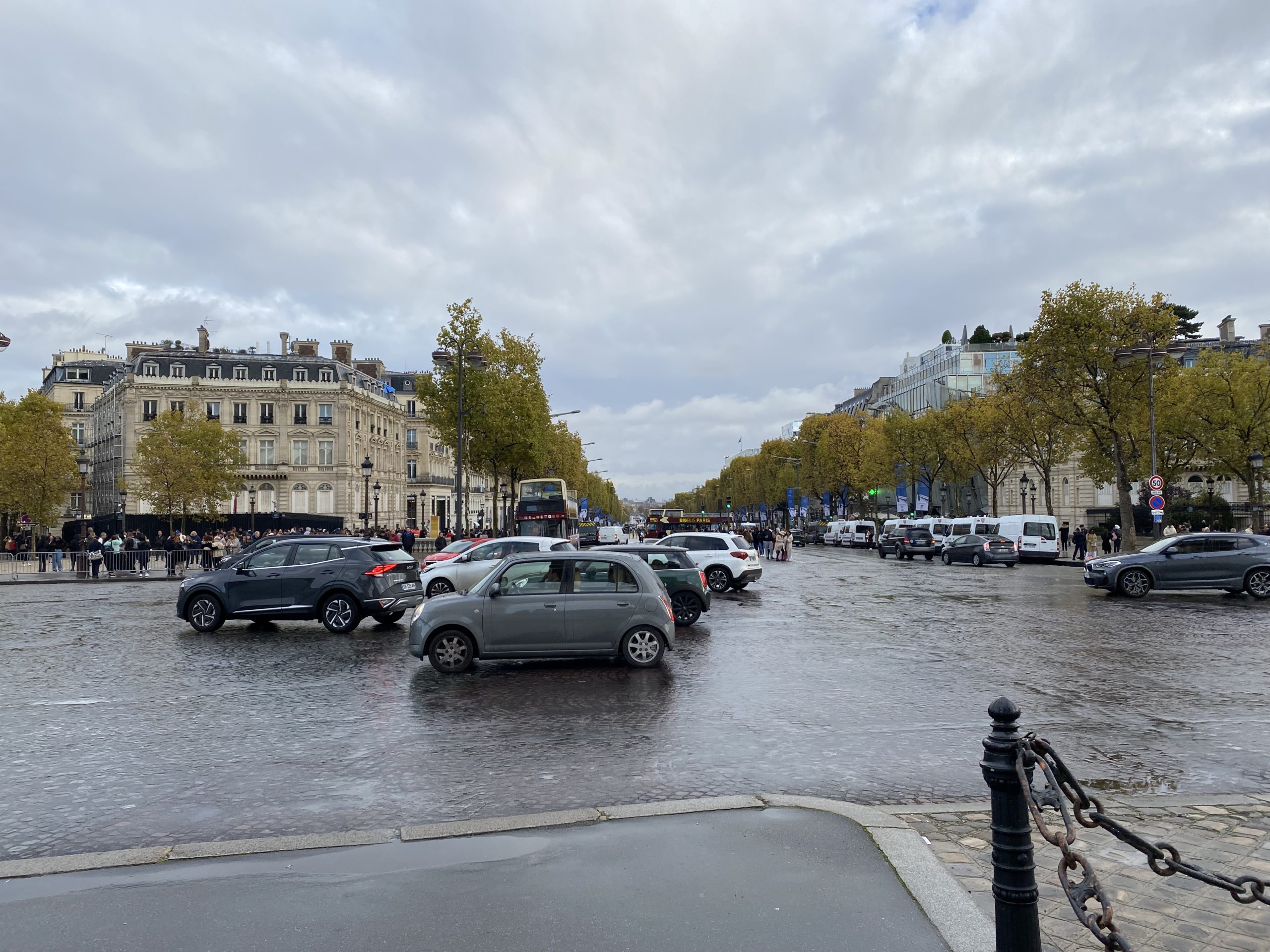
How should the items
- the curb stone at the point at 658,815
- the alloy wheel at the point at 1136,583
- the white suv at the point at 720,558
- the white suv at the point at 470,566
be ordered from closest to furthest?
the curb stone at the point at 658,815 → the white suv at the point at 470,566 → the alloy wheel at the point at 1136,583 → the white suv at the point at 720,558

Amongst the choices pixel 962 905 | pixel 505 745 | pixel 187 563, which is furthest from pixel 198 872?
pixel 187 563

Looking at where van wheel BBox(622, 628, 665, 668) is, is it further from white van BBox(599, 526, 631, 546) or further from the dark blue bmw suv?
white van BBox(599, 526, 631, 546)

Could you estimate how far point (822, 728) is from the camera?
8.19 metres

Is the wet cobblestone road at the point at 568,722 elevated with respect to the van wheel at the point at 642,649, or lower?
lower

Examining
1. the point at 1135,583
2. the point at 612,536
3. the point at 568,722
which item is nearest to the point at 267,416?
the point at 612,536

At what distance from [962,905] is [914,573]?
29102 millimetres

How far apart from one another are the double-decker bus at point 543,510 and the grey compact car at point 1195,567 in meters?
26.1

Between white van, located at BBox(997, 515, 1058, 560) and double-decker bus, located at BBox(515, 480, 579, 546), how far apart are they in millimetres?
20165

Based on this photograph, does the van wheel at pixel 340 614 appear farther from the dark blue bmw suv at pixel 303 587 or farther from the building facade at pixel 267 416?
the building facade at pixel 267 416

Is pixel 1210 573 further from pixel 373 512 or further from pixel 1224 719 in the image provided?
pixel 373 512

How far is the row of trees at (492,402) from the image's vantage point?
46000 mm

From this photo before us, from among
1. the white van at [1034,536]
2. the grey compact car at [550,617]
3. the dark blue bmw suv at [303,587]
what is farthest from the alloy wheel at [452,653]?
the white van at [1034,536]

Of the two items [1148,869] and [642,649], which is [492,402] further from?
[1148,869]

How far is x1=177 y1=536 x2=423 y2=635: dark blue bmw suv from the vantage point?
15781mm
